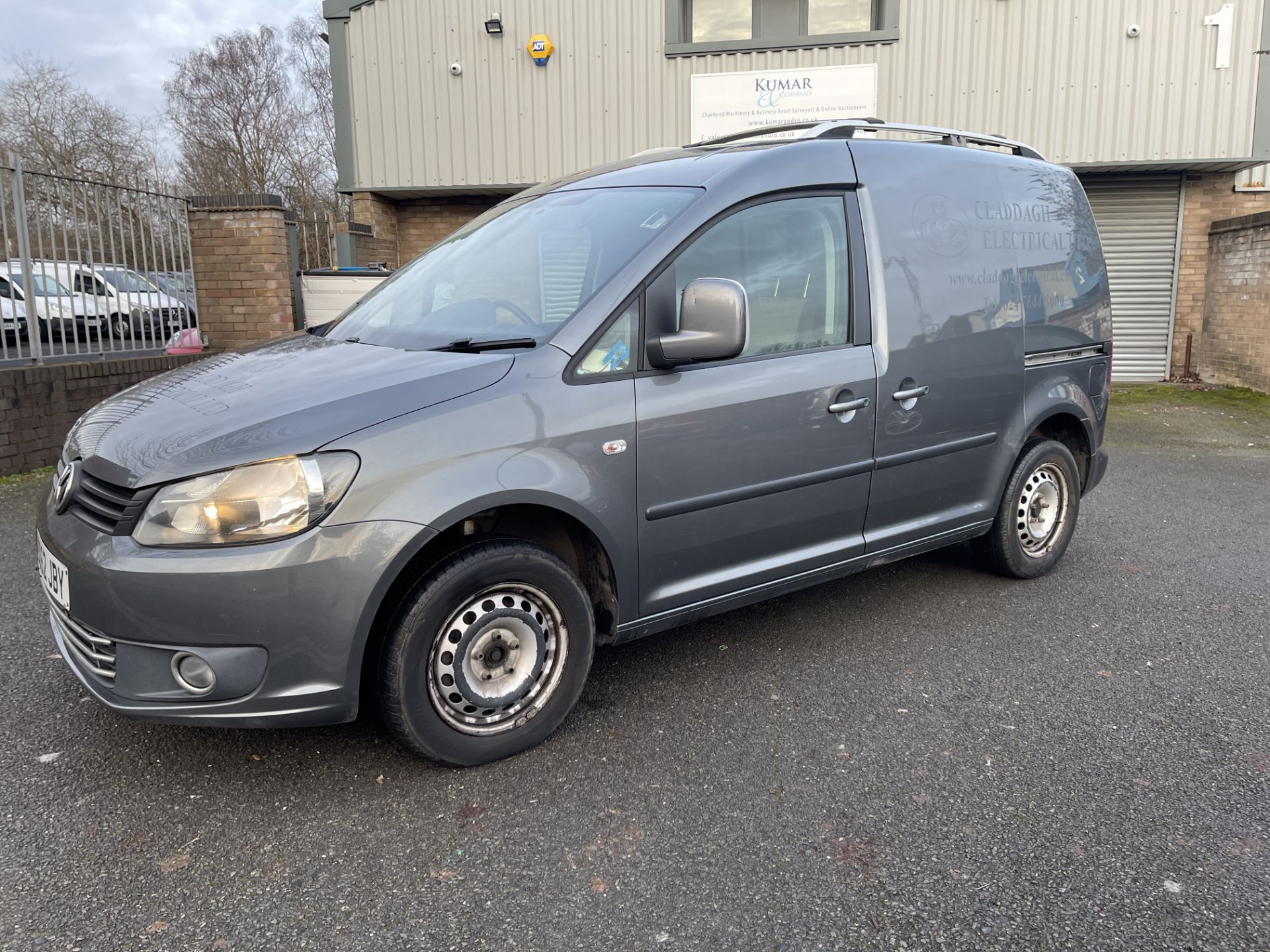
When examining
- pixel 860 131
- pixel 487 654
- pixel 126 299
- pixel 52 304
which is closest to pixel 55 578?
pixel 487 654

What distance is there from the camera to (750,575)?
3.46m

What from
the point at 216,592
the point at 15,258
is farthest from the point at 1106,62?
the point at 216,592

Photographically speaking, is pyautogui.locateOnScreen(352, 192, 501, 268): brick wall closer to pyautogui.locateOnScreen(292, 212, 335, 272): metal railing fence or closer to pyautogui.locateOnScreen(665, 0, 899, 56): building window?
pyautogui.locateOnScreen(292, 212, 335, 272): metal railing fence

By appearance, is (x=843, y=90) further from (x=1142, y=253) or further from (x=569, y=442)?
(x=569, y=442)

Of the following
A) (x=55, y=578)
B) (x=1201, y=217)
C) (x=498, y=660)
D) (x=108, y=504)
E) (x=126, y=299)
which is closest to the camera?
(x=108, y=504)

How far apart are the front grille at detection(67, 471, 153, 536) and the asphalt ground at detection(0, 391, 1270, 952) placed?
2.65 feet

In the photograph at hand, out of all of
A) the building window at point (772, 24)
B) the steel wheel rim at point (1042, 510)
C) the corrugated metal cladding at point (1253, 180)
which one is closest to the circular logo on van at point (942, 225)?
the steel wheel rim at point (1042, 510)

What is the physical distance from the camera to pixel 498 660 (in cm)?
293

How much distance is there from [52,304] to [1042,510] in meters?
7.03

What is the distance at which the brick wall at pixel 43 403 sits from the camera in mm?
6727

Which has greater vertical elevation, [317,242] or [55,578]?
[317,242]

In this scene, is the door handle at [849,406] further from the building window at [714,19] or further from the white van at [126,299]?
the building window at [714,19]

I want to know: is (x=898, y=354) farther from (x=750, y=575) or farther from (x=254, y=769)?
(x=254, y=769)

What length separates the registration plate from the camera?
2.69 metres
